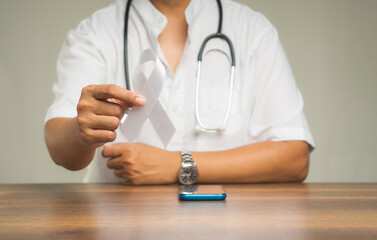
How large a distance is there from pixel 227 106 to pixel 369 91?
53.3 inches

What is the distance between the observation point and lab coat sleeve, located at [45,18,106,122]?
1050mm

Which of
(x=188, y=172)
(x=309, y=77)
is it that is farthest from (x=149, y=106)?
(x=309, y=77)

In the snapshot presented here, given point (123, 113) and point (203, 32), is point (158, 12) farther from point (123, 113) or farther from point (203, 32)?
point (123, 113)

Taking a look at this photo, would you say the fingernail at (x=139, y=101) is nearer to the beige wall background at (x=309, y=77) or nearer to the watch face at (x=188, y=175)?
the watch face at (x=188, y=175)

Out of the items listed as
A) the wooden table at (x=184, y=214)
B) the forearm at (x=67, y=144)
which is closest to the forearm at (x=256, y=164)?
the wooden table at (x=184, y=214)

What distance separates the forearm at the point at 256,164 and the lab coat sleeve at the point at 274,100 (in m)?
0.04

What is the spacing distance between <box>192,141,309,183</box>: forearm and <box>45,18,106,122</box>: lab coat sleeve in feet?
1.10

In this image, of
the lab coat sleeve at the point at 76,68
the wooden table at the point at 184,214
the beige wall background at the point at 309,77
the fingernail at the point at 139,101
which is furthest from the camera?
the beige wall background at the point at 309,77

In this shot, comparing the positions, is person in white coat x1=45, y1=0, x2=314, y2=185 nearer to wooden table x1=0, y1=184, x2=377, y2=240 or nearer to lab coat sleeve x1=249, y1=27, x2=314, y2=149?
lab coat sleeve x1=249, y1=27, x2=314, y2=149

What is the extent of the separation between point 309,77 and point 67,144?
1.58m

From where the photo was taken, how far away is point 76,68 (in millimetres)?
1109

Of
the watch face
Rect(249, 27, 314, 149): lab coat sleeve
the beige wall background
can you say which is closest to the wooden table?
the watch face

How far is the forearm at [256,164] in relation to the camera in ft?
3.15

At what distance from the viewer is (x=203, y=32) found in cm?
120
